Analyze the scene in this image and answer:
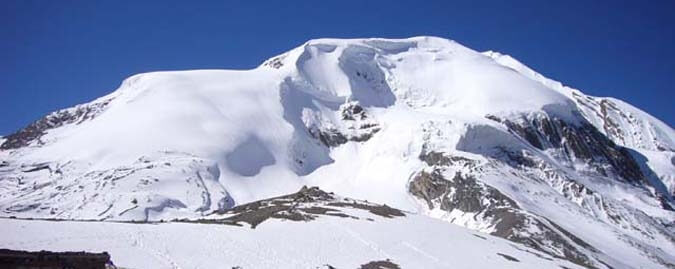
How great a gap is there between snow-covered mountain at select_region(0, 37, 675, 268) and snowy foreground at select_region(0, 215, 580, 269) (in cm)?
1989

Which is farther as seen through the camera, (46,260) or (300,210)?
(300,210)

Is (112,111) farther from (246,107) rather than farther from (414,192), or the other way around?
(414,192)

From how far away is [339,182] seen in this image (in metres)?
134

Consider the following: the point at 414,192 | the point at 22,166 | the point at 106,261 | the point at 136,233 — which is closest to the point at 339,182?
the point at 414,192

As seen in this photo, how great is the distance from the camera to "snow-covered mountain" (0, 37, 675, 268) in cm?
10506

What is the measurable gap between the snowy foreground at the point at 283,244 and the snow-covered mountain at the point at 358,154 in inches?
783

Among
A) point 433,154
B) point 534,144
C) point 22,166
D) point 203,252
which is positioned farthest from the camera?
point 534,144

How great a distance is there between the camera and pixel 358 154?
149625 mm

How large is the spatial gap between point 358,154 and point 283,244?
315 feet

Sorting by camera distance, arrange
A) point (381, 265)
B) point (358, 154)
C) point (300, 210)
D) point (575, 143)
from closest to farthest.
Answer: point (381, 265) < point (300, 210) < point (358, 154) < point (575, 143)

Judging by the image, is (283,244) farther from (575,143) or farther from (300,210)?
(575,143)

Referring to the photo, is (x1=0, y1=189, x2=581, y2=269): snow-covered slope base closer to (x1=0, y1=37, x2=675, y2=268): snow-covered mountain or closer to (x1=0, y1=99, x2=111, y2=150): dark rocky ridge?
(x1=0, y1=37, x2=675, y2=268): snow-covered mountain

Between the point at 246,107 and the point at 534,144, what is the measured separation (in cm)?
6262

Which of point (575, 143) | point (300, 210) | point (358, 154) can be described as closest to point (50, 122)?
point (358, 154)
